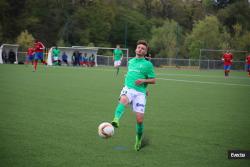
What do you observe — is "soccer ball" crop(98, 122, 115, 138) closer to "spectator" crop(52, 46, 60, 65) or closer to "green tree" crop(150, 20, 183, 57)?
"spectator" crop(52, 46, 60, 65)

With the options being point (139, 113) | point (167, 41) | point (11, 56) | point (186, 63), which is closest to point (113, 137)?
point (139, 113)

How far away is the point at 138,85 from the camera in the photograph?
317 inches

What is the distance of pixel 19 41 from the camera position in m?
63.7

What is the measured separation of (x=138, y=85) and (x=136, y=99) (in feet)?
0.82

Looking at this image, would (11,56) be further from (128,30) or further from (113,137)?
(113,137)

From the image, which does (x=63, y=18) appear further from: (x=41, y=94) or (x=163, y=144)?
(x=163, y=144)

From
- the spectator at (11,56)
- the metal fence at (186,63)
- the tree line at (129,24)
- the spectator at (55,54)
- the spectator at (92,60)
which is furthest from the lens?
the tree line at (129,24)

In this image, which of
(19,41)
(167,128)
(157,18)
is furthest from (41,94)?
(157,18)

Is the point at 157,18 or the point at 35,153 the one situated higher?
the point at 157,18

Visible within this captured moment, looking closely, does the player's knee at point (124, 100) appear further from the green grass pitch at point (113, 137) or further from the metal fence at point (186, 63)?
the metal fence at point (186, 63)

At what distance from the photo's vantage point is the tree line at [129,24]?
69875mm

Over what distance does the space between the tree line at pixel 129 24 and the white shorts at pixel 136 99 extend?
54.3 m

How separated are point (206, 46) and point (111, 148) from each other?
6316cm

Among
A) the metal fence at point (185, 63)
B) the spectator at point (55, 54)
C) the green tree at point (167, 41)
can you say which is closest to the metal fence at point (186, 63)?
the metal fence at point (185, 63)
